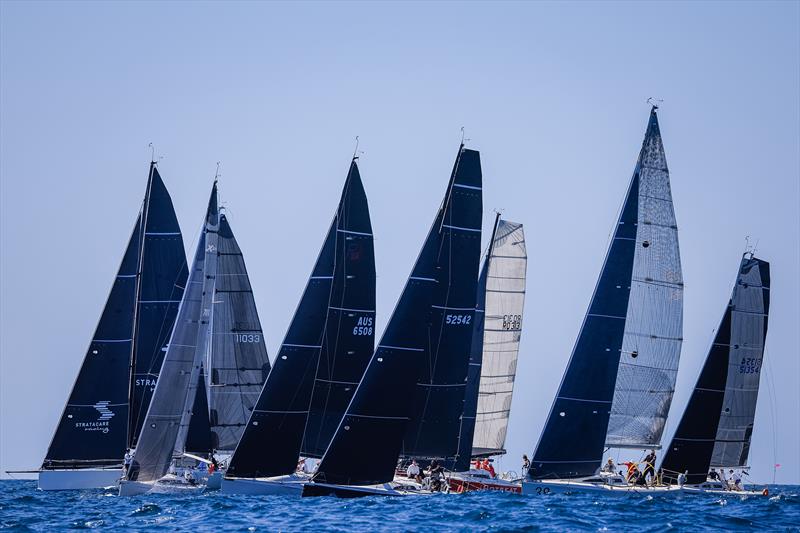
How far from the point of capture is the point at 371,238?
4853 centimetres

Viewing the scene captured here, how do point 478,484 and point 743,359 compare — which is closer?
point 478,484

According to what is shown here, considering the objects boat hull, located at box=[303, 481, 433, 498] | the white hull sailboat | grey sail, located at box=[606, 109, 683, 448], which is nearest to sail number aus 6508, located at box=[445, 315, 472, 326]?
boat hull, located at box=[303, 481, 433, 498]

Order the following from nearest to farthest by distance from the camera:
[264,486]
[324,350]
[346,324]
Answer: [264,486], [324,350], [346,324]

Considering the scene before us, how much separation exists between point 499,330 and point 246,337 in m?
9.54

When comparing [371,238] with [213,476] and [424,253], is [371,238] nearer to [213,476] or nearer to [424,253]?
[424,253]

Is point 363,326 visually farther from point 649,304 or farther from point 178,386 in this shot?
point 649,304

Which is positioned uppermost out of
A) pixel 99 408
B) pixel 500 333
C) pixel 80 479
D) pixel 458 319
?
pixel 458 319

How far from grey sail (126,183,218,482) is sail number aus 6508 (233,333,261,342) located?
19.6ft

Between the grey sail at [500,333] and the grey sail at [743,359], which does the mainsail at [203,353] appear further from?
the grey sail at [743,359]

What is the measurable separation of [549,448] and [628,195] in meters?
8.66

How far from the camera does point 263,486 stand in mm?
44188

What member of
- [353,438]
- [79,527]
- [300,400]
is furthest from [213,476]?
[79,527]

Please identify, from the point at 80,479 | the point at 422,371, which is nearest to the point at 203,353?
the point at 80,479

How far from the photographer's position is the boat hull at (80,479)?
53.0 meters
